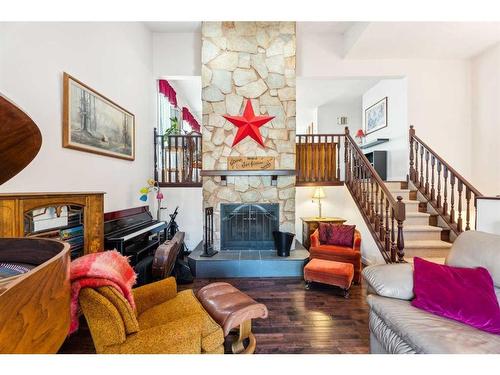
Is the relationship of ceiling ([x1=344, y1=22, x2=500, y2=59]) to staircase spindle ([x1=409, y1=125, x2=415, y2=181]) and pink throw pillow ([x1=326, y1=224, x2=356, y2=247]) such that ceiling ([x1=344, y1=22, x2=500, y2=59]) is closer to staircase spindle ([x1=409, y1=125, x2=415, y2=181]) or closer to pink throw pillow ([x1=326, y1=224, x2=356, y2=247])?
staircase spindle ([x1=409, y1=125, x2=415, y2=181])

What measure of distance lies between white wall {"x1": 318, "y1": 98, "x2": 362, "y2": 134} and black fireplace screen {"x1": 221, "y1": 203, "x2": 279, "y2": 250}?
15.3 feet

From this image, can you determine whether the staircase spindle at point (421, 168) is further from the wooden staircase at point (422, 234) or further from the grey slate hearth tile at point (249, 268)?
the grey slate hearth tile at point (249, 268)

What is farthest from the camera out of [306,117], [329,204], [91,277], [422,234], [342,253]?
[306,117]

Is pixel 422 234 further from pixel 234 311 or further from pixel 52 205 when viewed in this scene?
pixel 52 205

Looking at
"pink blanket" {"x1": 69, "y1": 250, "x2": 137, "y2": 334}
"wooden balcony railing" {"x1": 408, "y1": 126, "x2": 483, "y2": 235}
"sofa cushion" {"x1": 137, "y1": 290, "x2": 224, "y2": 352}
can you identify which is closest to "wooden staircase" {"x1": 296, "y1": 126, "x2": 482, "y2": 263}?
"wooden balcony railing" {"x1": 408, "y1": 126, "x2": 483, "y2": 235}

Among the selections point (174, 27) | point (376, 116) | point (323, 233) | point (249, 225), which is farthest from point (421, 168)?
point (174, 27)

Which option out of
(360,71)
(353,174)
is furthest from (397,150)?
(360,71)

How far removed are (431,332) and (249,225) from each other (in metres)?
2.85

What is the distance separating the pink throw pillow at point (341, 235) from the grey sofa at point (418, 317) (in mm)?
1450

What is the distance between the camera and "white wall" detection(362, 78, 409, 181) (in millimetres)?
4688

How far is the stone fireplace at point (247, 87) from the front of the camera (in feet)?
12.8

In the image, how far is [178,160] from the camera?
4660 millimetres

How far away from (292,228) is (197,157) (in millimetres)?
2284

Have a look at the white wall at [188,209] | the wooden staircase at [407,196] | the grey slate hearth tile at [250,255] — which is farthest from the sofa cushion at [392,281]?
the white wall at [188,209]
